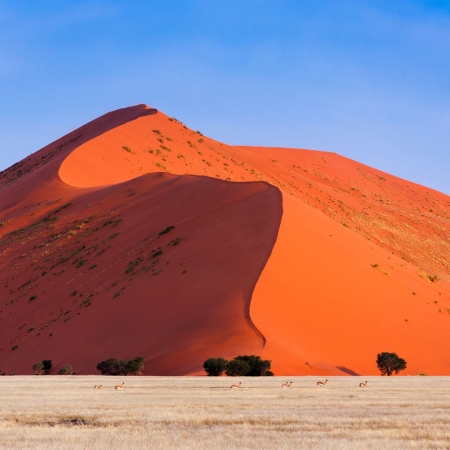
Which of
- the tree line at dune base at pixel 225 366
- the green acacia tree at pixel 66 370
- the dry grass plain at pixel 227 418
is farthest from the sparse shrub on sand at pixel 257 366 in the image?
the green acacia tree at pixel 66 370

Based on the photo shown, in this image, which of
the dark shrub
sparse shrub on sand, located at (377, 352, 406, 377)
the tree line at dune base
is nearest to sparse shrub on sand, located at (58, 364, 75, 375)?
the tree line at dune base

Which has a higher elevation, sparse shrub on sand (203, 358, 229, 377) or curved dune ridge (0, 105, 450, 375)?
curved dune ridge (0, 105, 450, 375)

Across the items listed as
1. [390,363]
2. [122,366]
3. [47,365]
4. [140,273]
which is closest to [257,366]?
[122,366]

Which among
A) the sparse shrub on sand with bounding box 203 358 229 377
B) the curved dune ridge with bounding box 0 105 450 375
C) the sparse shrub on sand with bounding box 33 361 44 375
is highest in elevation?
the curved dune ridge with bounding box 0 105 450 375

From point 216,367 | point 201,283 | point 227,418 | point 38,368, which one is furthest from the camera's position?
point 201,283

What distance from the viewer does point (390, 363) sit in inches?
1106

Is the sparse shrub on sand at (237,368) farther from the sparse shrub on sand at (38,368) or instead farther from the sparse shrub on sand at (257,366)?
the sparse shrub on sand at (38,368)

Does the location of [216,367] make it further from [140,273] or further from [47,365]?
[140,273]

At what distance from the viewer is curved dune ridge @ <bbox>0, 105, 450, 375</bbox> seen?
29.9 m

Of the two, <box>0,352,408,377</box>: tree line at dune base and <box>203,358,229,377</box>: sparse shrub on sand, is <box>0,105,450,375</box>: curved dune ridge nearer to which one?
<box>0,352,408,377</box>: tree line at dune base

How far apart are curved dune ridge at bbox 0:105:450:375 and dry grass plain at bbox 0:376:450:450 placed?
28.6ft

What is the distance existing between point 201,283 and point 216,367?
8373 mm

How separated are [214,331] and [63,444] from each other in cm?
1924

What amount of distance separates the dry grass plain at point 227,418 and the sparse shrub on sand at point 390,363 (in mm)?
8465
